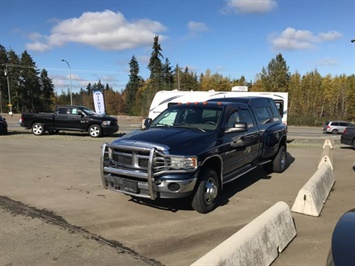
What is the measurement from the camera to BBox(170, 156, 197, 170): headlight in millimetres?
5473

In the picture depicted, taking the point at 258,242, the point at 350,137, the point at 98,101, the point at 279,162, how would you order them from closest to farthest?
the point at 258,242 < the point at 279,162 < the point at 350,137 < the point at 98,101

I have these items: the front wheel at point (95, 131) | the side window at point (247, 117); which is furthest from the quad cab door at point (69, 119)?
the side window at point (247, 117)

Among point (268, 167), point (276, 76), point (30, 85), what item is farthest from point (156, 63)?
point (268, 167)

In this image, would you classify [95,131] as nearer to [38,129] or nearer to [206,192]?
[38,129]

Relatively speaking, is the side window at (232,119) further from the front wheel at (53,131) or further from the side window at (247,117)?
the front wheel at (53,131)

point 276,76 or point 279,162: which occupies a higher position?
point 276,76

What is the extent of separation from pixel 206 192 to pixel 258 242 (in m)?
2.13

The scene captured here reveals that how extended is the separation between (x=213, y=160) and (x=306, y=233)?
6.31ft

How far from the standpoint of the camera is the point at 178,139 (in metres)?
5.82

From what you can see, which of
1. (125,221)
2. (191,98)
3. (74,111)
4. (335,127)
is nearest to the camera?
(125,221)

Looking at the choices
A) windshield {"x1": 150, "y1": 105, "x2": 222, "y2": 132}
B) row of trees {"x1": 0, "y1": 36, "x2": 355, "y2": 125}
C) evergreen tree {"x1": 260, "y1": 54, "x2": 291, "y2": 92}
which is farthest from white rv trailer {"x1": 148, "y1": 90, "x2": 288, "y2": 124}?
evergreen tree {"x1": 260, "y1": 54, "x2": 291, "y2": 92}

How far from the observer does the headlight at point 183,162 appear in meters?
5.47

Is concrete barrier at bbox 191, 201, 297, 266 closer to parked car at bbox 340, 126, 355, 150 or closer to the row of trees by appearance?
parked car at bbox 340, 126, 355, 150

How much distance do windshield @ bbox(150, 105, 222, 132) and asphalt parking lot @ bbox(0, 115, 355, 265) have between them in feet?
4.98
